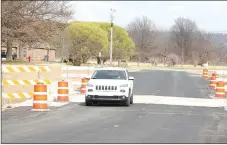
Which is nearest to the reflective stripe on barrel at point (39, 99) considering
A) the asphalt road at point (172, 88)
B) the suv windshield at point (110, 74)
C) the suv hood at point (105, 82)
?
the suv hood at point (105, 82)

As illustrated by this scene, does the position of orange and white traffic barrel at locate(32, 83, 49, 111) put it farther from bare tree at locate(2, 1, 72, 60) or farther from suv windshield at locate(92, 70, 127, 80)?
bare tree at locate(2, 1, 72, 60)

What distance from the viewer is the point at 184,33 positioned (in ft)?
403

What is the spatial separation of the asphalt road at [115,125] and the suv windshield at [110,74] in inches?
67.0

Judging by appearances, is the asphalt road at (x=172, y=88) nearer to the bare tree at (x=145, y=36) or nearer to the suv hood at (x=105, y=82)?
the suv hood at (x=105, y=82)

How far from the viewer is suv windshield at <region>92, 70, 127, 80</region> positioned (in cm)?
1969

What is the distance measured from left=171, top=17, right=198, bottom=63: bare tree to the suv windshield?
336 feet

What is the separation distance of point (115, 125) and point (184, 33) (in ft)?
366

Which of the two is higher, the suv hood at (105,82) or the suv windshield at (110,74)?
the suv windshield at (110,74)

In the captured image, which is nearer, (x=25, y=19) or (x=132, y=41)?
(x=25, y=19)

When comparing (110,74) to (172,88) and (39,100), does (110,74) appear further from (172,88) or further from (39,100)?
(172,88)

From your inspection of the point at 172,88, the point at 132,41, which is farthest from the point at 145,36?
the point at 172,88

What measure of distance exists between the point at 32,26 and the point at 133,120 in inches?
909

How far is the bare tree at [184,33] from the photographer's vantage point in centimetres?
12131

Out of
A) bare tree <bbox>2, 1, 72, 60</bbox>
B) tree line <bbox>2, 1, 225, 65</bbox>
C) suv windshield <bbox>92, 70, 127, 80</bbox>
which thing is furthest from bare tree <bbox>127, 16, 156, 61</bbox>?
suv windshield <bbox>92, 70, 127, 80</bbox>
